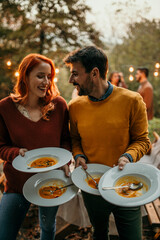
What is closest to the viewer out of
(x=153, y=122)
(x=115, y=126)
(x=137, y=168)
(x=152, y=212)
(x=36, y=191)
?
(x=137, y=168)

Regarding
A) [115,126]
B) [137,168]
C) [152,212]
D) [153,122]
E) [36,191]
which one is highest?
[115,126]

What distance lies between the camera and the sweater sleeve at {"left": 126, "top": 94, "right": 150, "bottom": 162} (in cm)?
150

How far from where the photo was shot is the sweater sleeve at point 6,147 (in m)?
1.50

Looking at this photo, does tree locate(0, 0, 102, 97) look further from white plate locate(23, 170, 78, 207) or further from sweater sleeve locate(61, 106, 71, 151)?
white plate locate(23, 170, 78, 207)

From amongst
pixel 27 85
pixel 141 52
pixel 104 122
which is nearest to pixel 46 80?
pixel 27 85

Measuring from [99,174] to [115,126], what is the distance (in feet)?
1.22

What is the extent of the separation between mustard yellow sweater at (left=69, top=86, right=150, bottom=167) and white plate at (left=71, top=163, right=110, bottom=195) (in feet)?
0.31

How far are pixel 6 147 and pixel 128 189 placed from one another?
3.21 ft

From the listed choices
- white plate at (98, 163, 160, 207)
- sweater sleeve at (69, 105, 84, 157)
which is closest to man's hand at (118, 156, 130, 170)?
white plate at (98, 163, 160, 207)

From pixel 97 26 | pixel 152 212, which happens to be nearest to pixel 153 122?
pixel 97 26

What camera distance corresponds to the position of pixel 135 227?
1.44 m

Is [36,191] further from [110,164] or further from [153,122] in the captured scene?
[153,122]

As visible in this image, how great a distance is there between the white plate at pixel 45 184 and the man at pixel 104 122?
0.59ft

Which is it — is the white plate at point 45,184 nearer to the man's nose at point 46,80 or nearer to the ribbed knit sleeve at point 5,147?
the ribbed knit sleeve at point 5,147
